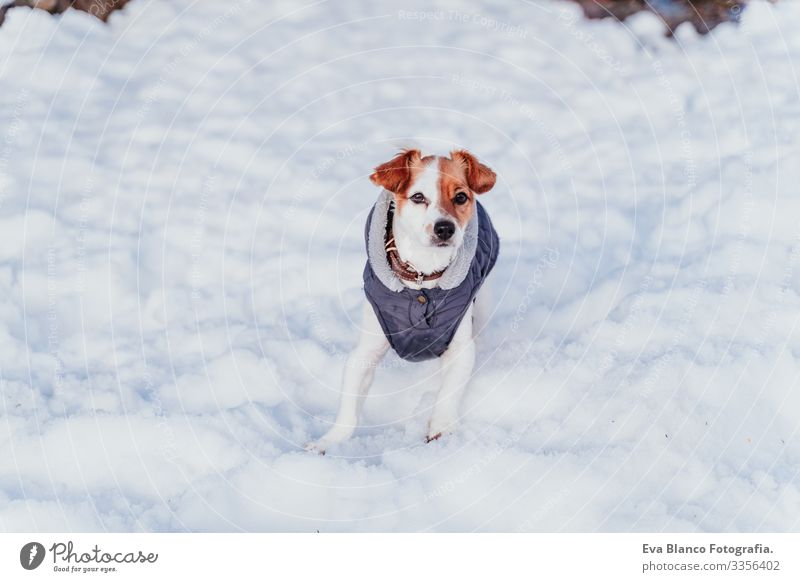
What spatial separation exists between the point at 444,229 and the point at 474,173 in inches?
17.4

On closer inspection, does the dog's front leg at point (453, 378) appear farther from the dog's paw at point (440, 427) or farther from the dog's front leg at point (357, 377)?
the dog's front leg at point (357, 377)

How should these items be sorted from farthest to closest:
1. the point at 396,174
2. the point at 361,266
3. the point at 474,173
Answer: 1. the point at 361,266
2. the point at 474,173
3. the point at 396,174

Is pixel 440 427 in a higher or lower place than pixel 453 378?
lower

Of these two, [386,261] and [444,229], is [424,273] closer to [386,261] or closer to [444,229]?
[386,261]

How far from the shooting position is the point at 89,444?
462cm

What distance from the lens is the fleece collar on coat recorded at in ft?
14.9

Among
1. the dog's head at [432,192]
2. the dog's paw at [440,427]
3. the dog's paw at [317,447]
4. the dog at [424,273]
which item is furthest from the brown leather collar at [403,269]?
the dog's paw at [317,447]

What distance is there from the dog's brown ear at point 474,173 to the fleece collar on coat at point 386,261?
0.21m

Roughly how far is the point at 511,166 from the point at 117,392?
3.75m

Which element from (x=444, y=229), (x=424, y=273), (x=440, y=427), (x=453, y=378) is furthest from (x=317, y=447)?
(x=444, y=229)

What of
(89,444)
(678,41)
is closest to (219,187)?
(89,444)

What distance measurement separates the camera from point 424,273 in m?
4.56

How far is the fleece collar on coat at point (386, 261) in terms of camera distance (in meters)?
4.54
